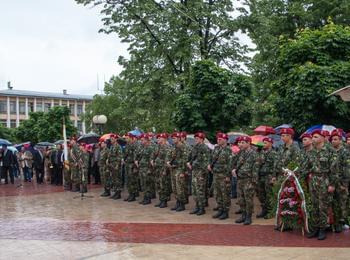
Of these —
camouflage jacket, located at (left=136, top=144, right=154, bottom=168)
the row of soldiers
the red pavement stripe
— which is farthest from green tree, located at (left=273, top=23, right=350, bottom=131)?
the red pavement stripe

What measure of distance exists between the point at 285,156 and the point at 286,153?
2.9 inches

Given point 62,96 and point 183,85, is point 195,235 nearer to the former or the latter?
point 183,85

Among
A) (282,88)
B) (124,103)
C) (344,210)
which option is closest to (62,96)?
(124,103)

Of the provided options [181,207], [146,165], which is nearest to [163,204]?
[181,207]

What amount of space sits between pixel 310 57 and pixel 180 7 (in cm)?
875

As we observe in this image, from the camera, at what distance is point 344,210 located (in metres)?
9.16

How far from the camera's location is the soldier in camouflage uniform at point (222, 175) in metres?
11.2

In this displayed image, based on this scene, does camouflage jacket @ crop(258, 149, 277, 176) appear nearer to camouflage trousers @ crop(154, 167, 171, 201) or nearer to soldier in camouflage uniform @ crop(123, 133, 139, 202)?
camouflage trousers @ crop(154, 167, 171, 201)

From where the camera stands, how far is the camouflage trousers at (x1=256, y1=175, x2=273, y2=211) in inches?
433

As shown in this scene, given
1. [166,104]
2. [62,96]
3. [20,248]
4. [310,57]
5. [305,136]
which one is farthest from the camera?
[62,96]

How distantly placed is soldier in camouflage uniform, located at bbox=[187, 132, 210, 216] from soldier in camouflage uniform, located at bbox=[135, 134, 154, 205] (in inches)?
87.5

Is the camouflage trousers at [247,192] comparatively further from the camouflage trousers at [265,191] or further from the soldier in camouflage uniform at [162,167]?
the soldier in camouflage uniform at [162,167]

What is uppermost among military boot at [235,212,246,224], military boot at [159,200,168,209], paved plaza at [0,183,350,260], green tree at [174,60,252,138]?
green tree at [174,60,252,138]

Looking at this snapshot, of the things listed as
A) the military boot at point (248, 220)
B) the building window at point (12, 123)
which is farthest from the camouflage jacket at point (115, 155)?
the building window at point (12, 123)
